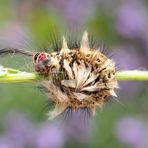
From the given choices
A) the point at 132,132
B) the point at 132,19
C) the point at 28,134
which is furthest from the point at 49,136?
Result: the point at 132,19

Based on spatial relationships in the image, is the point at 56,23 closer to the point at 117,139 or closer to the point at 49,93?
the point at 117,139

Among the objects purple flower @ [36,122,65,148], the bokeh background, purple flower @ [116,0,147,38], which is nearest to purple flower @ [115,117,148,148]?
the bokeh background

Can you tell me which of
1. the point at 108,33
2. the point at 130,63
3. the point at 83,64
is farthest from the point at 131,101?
the point at 83,64

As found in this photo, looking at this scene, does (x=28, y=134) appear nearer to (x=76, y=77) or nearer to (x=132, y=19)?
(x=132, y=19)

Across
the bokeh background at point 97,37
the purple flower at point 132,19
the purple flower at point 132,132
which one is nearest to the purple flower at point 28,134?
the bokeh background at point 97,37

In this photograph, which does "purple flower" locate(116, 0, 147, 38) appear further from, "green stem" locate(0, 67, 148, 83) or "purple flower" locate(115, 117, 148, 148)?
"green stem" locate(0, 67, 148, 83)
